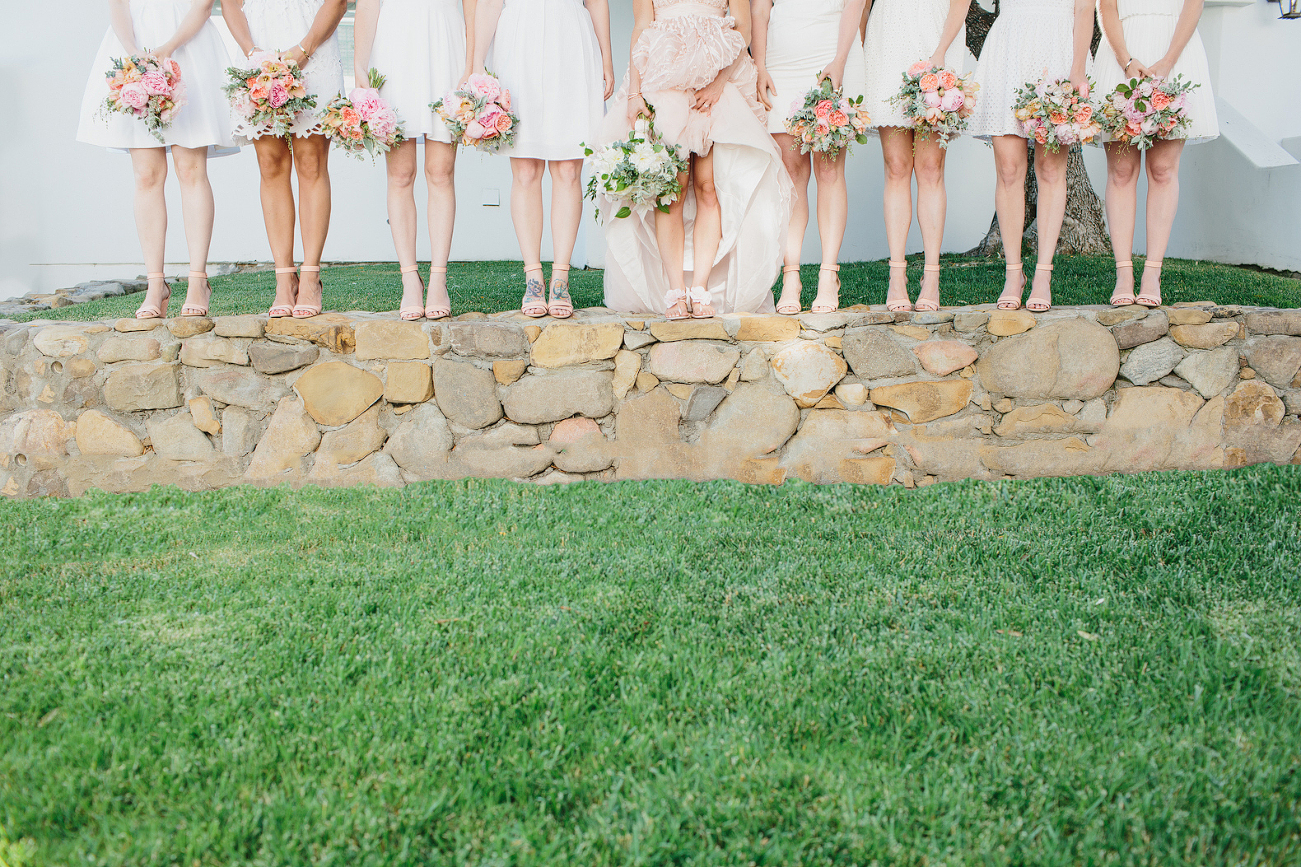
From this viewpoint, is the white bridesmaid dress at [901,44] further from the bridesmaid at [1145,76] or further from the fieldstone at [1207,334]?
the fieldstone at [1207,334]

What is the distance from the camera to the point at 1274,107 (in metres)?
8.30

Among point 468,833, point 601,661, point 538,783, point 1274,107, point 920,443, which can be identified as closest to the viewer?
point 468,833

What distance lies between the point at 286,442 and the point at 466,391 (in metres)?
0.75

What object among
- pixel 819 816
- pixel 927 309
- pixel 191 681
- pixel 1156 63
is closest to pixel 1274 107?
pixel 1156 63

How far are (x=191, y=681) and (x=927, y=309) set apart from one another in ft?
9.39

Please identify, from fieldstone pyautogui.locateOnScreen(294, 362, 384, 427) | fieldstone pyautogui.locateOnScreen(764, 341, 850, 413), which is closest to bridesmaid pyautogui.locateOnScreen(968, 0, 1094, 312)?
fieldstone pyautogui.locateOnScreen(764, 341, 850, 413)

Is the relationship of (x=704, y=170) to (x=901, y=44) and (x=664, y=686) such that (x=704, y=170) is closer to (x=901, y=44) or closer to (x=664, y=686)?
(x=901, y=44)

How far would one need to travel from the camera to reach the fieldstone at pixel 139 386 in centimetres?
334

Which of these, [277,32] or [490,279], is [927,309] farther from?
[490,279]

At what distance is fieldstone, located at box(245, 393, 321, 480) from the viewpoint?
335 cm

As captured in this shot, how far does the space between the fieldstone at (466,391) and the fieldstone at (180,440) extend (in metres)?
0.98

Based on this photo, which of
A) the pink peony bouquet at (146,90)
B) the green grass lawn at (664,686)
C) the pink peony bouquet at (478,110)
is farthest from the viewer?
the pink peony bouquet at (478,110)

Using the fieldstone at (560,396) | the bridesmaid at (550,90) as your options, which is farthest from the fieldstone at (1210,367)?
the bridesmaid at (550,90)

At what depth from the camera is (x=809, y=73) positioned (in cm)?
351
